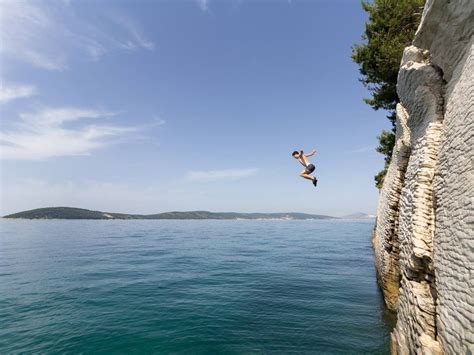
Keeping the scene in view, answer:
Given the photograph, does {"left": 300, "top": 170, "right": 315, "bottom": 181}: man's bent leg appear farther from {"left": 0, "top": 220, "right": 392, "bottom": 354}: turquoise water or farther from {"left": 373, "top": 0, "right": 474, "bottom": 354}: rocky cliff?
{"left": 0, "top": 220, "right": 392, "bottom": 354}: turquoise water

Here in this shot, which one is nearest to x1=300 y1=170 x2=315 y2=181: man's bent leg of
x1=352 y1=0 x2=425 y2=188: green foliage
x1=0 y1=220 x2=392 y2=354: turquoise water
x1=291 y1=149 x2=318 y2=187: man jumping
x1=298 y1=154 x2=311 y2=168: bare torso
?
x1=291 y1=149 x2=318 y2=187: man jumping

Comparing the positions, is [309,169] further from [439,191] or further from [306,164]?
[439,191]

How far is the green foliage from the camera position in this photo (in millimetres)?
21609

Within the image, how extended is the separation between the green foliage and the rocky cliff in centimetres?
1258

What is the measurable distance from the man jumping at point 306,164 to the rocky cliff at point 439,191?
5641 millimetres

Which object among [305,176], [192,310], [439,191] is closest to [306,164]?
[305,176]

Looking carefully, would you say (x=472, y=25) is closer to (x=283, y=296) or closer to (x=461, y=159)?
(x=461, y=159)

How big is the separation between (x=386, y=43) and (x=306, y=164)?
13784mm

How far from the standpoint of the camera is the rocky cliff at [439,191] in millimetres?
6543

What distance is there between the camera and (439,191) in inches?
334

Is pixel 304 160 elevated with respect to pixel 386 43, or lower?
lower

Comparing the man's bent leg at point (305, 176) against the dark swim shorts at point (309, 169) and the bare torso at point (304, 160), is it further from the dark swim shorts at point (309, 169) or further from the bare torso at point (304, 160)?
the bare torso at point (304, 160)

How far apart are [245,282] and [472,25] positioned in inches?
805

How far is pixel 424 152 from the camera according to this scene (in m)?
9.66
